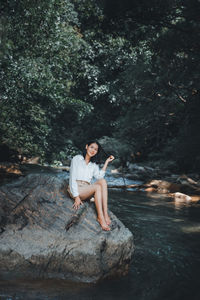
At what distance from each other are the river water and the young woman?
76 centimetres

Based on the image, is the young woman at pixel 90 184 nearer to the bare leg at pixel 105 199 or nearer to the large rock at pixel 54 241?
the bare leg at pixel 105 199

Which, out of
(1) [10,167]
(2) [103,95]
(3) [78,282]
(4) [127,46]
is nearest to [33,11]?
(1) [10,167]

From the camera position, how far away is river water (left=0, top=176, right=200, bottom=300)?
2.92 metres

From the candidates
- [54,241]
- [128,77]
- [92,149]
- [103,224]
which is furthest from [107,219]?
[128,77]

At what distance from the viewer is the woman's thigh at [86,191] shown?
13.0 ft

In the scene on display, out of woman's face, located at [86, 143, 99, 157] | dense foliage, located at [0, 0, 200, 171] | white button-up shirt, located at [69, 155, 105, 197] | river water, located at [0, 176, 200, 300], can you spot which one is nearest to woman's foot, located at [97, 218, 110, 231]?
white button-up shirt, located at [69, 155, 105, 197]

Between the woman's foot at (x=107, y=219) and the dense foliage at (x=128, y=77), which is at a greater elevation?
the dense foliage at (x=128, y=77)

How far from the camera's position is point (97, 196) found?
151 inches

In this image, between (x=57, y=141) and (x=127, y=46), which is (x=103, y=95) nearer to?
(x=127, y=46)

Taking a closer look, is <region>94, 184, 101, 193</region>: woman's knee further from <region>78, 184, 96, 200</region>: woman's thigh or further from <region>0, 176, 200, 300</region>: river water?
<region>0, 176, 200, 300</region>: river water

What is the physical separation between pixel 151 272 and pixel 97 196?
1.23 meters

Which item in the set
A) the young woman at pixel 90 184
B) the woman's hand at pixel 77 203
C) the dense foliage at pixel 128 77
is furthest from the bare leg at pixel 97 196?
the dense foliage at pixel 128 77

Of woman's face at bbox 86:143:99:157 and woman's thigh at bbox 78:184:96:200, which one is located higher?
woman's face at bbox 86:143:99:157

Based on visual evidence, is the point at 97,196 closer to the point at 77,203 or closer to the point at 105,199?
the point at 105,199
